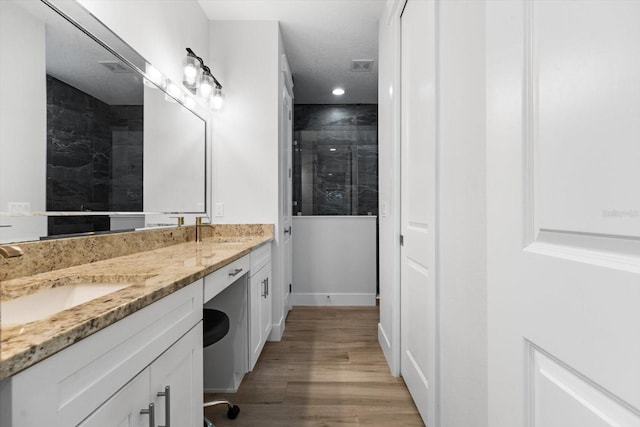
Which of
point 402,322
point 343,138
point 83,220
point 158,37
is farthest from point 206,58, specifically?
point 402,322

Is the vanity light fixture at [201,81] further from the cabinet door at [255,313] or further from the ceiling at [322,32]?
the cabinet door at [255,313]

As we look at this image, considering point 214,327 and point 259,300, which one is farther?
point 259,300

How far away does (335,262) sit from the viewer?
→ 3.82m

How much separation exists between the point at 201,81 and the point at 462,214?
205 centimetres

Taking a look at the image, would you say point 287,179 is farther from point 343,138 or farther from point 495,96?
point 495,96

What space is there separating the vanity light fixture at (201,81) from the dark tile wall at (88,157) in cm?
61

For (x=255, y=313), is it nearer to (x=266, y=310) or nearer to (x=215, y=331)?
(x=266, y=310)

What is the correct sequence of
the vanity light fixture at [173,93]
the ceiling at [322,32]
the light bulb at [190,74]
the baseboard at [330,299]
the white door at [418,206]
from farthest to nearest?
the baseboard at [330,299] → the ceiling at [322,32] → the light bulb at [190,74] → the vanity light fixture at [173,93] → the white door at [418,206]

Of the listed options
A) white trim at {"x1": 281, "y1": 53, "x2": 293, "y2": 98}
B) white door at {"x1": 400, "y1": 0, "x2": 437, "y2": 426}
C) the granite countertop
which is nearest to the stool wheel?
the granite countertop

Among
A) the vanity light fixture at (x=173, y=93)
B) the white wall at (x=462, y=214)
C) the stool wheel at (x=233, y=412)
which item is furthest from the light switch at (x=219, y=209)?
the white wall at (x=462, y=214)

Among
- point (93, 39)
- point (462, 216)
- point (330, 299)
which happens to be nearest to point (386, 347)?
point (330, 299)

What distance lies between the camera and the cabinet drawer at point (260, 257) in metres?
2.11

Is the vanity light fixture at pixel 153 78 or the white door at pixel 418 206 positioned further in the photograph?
the vanity light fixture at pixel 153 78

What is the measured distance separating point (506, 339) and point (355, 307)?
126 inches
